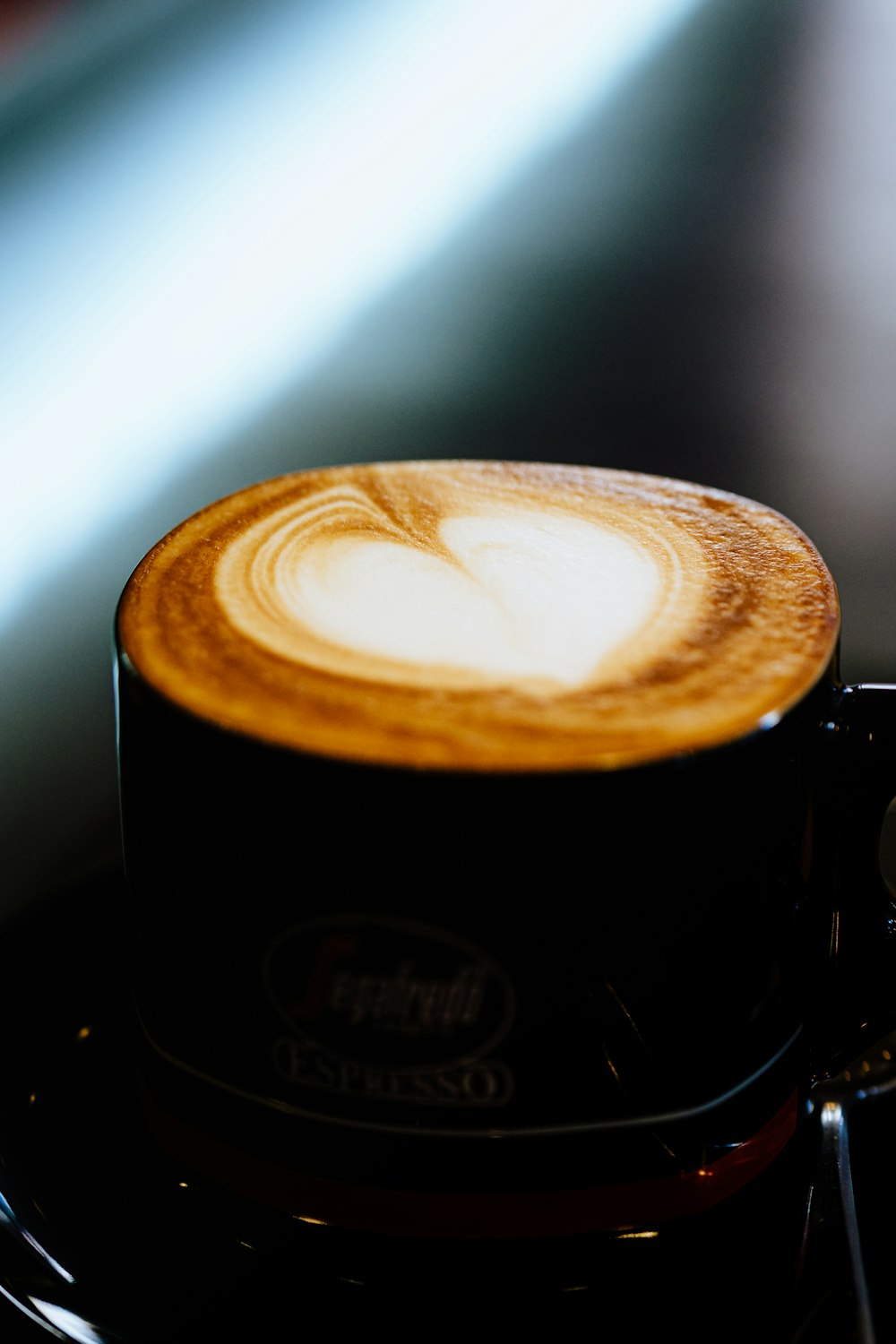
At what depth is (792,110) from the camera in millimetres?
1213

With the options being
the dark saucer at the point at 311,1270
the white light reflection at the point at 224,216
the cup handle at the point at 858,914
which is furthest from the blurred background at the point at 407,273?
the cup handle at the point at 858,914

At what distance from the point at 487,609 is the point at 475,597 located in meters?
0.01

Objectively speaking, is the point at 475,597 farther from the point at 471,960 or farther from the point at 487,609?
the point at 471,960

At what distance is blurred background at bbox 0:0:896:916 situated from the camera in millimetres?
780

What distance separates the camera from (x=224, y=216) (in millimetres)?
920

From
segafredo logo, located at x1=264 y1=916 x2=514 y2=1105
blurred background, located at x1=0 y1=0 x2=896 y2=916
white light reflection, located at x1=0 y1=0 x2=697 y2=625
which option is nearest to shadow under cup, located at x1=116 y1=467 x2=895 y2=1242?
segafredo logo, located at x1=264 y1=916 x2=514 y2=1105

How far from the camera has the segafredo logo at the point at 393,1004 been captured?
0.32m

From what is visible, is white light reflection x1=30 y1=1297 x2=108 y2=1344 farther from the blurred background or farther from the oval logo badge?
the blurred background

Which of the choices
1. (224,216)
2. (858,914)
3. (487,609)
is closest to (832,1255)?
(858,914)

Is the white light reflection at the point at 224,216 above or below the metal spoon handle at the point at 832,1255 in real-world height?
above

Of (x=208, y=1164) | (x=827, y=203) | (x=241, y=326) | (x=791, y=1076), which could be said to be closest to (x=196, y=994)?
(x=208, y=1164)

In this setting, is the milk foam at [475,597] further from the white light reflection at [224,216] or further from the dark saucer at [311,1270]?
the white light reflection at [224,216]

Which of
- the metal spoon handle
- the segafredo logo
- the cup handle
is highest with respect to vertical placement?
the segafredo logo

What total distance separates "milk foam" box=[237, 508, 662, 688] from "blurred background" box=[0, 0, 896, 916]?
222 millimetres
